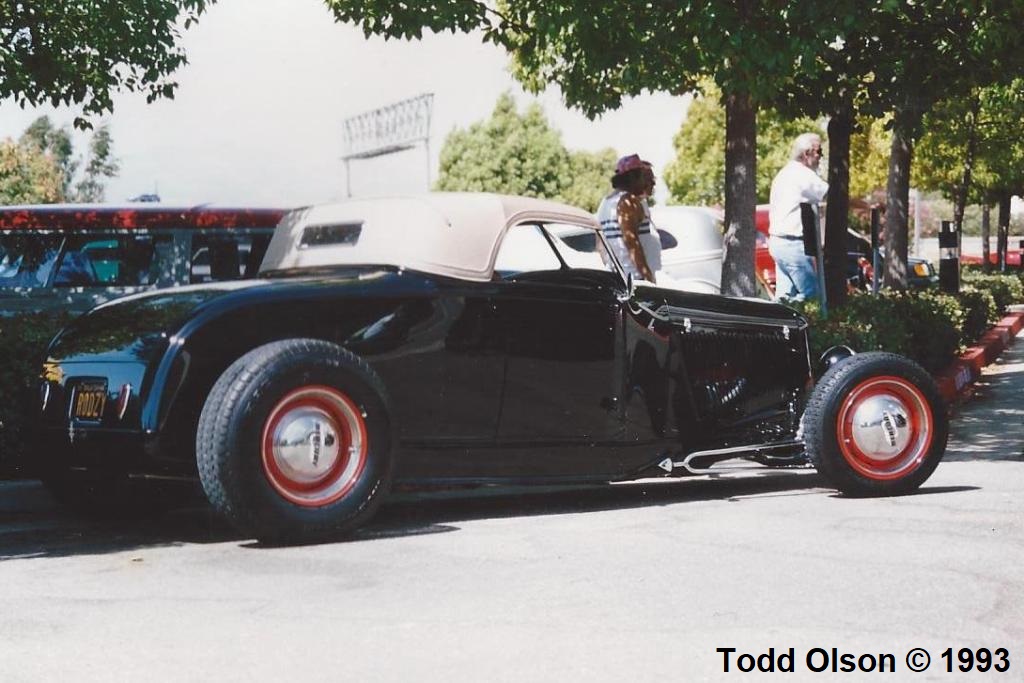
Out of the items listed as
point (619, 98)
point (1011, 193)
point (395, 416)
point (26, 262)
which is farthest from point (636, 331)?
point (1011, 193)

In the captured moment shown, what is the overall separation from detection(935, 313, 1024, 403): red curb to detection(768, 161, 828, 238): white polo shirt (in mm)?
1780

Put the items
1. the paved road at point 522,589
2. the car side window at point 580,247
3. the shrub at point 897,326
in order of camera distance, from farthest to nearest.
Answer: the shrub at point 897,326 < the car side window at point 580,247 < the paved road at point 522,589

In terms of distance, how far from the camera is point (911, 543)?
6348mm

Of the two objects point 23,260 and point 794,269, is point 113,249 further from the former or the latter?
point 794,269

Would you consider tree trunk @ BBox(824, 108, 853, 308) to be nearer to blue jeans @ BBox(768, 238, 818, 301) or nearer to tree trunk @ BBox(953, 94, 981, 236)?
blue jeans @ BBox(768, 238, 818, 301)

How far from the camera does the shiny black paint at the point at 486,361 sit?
6406 mm

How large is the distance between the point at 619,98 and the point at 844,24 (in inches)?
243

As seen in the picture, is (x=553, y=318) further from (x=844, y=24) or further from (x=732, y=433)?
(x=844, y=24)

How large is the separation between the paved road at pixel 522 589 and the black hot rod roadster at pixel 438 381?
26 cm

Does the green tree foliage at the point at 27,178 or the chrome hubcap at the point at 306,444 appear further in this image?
the green tree foliage at the point at 27,178

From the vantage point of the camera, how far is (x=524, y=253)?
24.2 feet

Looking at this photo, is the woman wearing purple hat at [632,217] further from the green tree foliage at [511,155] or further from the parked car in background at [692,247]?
the green tree foliage at [511,155]

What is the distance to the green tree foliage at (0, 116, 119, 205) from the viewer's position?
2315 inches

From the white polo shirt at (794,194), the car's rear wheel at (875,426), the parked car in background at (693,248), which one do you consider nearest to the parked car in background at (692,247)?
the parked car in background at (693,248)
